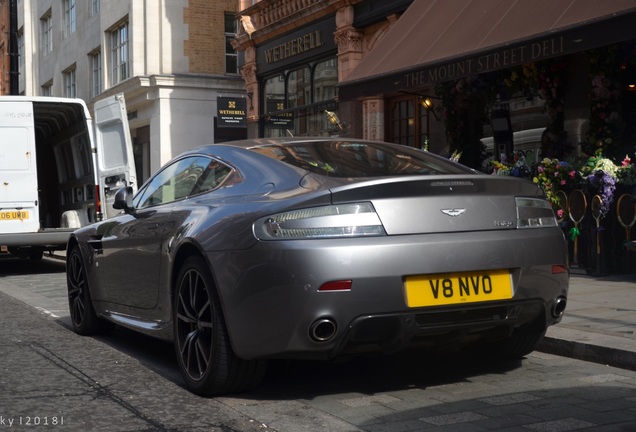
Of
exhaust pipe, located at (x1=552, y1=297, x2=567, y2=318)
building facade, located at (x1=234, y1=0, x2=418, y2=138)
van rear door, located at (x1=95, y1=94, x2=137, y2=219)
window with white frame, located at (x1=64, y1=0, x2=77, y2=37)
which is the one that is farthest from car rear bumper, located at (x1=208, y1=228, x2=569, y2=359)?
window with white frame, located at (x1=64, y1=0, x2=77, y2=37)

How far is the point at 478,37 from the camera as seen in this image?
10961 mm

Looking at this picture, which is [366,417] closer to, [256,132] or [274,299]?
[274,299]

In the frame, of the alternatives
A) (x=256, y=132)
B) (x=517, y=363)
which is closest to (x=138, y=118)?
(x=256, y=132)

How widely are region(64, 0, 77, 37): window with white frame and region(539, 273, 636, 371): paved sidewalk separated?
30.6m

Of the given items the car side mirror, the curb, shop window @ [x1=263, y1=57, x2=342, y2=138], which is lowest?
the curb

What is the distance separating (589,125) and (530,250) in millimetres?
6851

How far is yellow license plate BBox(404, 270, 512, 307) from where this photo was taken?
4441 millimetres

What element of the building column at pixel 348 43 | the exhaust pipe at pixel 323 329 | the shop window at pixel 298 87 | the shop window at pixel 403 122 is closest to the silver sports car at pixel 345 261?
the exhaust pipe at pixel 323 329

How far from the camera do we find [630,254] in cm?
995

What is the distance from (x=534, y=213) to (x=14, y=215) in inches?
386

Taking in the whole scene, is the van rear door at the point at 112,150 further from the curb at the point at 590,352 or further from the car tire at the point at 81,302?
the curb at the point at 590,352

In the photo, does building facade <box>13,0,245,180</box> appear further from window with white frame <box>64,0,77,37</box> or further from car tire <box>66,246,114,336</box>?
car tire <box>66,246,114,336</box>

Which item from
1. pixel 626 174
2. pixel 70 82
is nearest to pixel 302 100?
pixel 626 174

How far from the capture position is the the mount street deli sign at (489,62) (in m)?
9.66
